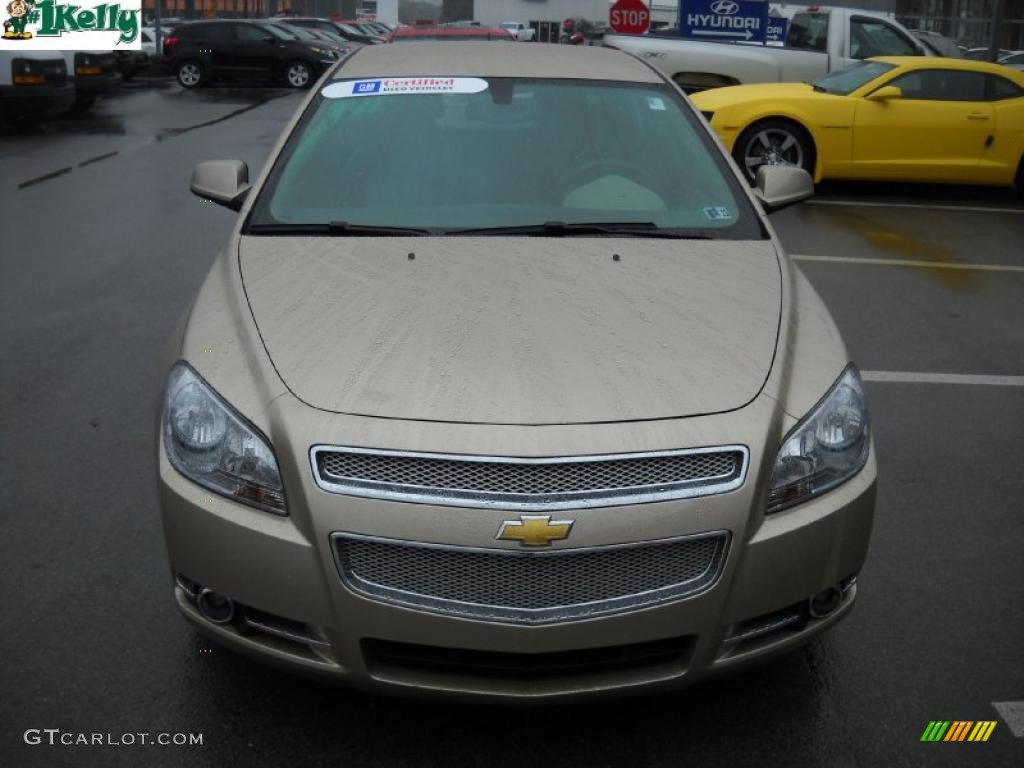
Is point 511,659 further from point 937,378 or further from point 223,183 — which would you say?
point 937,378

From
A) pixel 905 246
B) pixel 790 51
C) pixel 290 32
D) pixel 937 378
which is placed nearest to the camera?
pixel 937 378

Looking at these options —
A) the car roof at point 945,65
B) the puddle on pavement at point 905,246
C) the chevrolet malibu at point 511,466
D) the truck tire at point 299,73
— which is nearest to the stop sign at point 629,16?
the truck tire at point 299,73

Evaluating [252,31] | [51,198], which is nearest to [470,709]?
[51,198]

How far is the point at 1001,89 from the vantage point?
12.2m

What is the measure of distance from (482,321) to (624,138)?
1.51 metres

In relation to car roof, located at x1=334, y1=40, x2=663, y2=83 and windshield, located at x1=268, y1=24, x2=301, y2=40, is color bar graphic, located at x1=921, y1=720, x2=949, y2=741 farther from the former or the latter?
windshield, located at x1=268, y1=24, x2=301, y2=40

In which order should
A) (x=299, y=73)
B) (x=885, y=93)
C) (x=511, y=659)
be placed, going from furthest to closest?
(x=299, y=73), (x=885, y=93), (x=511, y=659)

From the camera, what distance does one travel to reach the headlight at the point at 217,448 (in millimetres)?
2756

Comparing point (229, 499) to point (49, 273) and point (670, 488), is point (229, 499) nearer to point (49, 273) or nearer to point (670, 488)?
→ point (670, 488)

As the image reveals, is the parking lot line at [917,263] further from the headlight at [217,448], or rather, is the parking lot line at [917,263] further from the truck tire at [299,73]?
the truck tire at [299,73]

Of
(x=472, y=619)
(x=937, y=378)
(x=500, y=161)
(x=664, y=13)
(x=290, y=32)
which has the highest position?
(x=664, y=13)

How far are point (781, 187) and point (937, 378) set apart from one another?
7.21 ft

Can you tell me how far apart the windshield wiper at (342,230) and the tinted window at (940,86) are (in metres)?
9.62

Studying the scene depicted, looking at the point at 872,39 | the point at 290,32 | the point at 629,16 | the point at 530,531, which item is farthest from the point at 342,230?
the point at 290,32
